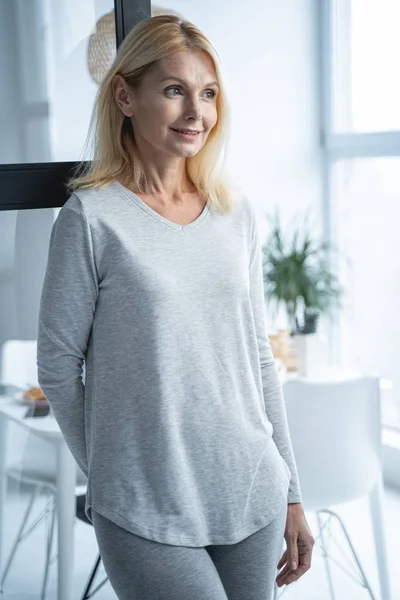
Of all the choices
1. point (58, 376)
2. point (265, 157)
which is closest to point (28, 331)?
point (58, 376)

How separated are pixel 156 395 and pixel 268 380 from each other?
31cm

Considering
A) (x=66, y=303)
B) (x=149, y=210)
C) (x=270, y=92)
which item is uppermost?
(x=270, y=92)

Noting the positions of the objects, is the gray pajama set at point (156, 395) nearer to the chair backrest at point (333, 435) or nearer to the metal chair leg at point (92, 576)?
the metal chair leg at point (92, 576)

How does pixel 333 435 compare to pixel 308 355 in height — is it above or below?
below

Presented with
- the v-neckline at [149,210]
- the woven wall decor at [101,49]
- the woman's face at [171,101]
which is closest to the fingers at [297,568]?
the v-neckline at [149,210]

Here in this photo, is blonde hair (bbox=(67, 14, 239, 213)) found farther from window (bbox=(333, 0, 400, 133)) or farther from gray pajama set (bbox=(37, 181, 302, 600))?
window (bbox=(333, 0, 400, 133))

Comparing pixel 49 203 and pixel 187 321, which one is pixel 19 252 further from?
pixel 187 321

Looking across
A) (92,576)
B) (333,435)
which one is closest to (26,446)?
(92,576)

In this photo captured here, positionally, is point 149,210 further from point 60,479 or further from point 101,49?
point 60,479

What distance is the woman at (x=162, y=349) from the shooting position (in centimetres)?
132

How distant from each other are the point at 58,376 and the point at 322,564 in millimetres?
1813

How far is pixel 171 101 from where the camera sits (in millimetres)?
1404

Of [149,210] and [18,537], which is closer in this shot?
[149,210]

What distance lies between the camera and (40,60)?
161cm
